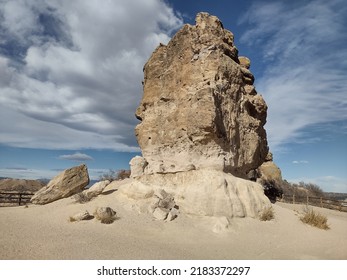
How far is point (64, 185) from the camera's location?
12164 mm

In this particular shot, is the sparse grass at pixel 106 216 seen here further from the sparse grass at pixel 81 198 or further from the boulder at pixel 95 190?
the boulder at pixel 95 190

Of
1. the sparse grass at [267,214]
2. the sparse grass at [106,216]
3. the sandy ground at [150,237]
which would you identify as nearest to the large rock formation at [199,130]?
the sparse grass at [267,214]

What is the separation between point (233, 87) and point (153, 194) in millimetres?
5790

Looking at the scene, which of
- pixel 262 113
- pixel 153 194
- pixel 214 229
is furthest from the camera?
pixel 262 113

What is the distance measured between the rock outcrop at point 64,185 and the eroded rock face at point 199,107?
2830mm

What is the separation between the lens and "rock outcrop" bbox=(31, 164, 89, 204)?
12055mm

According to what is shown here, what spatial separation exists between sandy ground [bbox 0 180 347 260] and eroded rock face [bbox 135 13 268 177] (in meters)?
2.56

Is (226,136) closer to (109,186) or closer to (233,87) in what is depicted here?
(233,87)

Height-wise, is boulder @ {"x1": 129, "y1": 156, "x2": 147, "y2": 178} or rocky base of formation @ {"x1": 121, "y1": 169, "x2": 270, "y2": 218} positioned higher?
boulder @ {"x1": 129, "y1": 156, "x2": 147, "y2": 178}

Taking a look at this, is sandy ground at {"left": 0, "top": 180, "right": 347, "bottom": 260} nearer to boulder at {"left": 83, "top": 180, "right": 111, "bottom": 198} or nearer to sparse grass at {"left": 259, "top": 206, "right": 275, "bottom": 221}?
sparse grass at {"left": 259, "top": 206, "right": 275, "bottom": 221}

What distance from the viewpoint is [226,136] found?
1176 cm

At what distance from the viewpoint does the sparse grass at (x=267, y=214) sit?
1034 cm

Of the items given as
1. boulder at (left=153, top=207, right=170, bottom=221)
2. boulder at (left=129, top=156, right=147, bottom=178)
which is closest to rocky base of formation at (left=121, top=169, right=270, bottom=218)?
boulder at (left=153, top=207, right=170, bottom=221)
